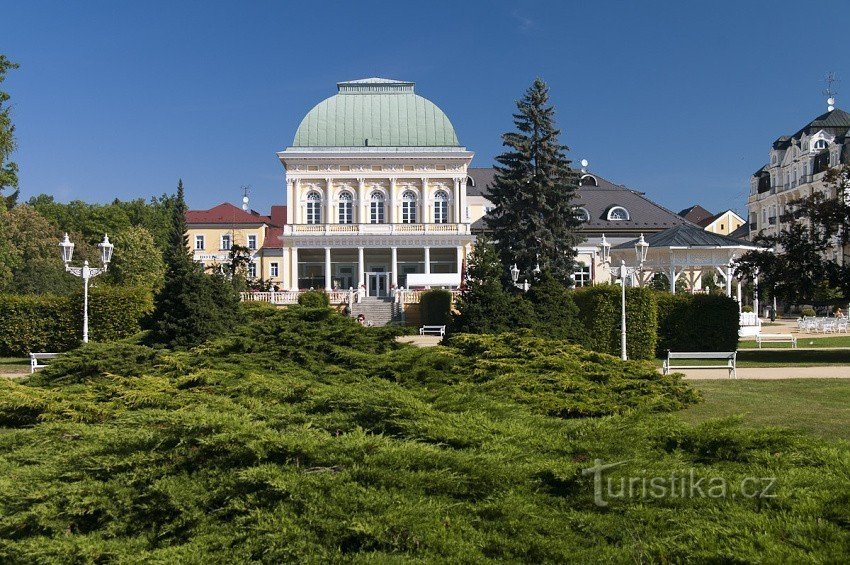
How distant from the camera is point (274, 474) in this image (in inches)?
204

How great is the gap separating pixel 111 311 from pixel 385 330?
56.0 feet

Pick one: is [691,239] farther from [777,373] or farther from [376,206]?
[376,206]

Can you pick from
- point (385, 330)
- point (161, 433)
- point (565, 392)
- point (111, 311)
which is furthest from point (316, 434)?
point (111, 311)

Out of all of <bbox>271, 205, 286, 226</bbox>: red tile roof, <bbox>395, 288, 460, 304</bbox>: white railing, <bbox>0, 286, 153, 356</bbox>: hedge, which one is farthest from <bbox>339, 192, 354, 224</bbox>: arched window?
<bbox>0, 286, 153, 356</bbox>: hedge

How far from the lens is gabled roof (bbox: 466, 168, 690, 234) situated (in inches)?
2613

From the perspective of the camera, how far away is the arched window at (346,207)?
6444 cm

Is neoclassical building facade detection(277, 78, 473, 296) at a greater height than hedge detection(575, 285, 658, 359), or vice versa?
neoclassical building facade detection(277, 78, 473, 296)

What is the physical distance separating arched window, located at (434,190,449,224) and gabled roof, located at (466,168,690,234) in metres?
3.07

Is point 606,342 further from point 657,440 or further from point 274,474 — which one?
point 274,474

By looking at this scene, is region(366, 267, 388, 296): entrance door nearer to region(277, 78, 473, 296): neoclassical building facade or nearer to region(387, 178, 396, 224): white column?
region(277, 78, 473, 296): neoclassical building facade

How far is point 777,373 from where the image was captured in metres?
18.4

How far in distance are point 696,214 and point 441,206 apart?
62.0 metres

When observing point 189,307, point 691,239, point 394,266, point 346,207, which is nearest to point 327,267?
point 394,266

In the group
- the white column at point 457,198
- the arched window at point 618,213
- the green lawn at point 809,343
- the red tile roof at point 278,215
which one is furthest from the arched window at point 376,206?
the green lawn at point 809,343
